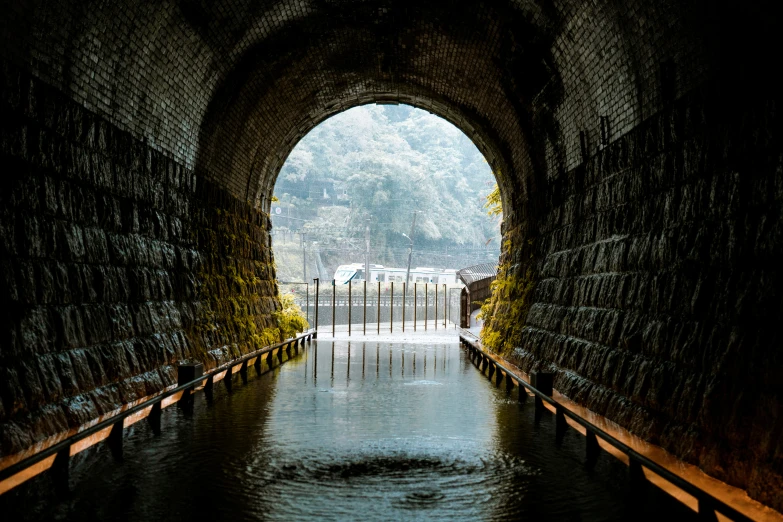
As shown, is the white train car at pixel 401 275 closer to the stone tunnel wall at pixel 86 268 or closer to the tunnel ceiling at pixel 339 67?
the tunnel ceiling at pixel 339 67

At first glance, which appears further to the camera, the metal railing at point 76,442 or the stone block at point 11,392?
the stone block at point 11,392

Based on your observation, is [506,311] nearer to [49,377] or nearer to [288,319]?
[288,319]

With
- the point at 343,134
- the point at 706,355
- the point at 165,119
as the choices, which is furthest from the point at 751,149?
the point at 343,134

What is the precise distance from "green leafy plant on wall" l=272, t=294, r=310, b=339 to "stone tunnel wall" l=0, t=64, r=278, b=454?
6.43 metres

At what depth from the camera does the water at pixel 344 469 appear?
5.19 m

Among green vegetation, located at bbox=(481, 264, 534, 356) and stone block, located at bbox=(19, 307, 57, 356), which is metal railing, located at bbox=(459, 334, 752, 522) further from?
green vegetation, located at bbox=(481, 264, 534, 356)

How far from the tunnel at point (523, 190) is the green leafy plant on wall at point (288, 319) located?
397 centimetres

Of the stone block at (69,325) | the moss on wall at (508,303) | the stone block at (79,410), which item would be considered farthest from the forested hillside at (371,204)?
the stone block at (79,410)

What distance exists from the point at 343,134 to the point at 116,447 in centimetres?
8421

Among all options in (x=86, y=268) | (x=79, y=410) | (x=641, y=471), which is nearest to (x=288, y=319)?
(x=86, y=268)

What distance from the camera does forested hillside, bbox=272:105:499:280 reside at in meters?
74.7

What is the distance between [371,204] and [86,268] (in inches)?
2723

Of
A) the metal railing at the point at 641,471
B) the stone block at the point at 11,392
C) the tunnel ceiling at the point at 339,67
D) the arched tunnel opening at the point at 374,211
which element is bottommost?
the metal railing at the point at 641,471

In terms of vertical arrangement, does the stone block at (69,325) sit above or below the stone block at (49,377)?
above
